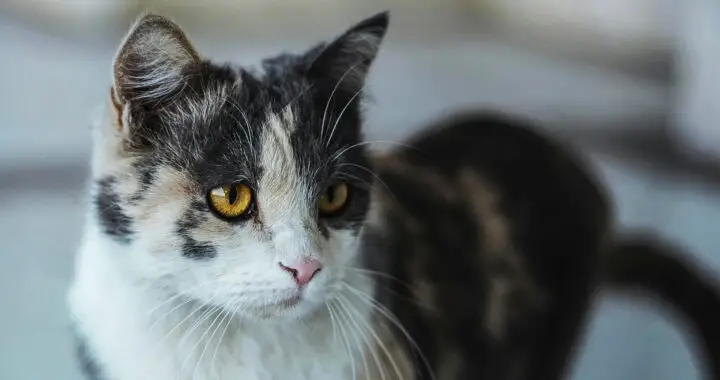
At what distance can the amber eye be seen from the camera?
614mm

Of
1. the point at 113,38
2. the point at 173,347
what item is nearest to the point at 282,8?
the point at 113,38

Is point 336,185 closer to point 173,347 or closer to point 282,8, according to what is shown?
point 173,347

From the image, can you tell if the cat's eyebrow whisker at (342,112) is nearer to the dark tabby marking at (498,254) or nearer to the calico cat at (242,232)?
the calico cat at (242,232)

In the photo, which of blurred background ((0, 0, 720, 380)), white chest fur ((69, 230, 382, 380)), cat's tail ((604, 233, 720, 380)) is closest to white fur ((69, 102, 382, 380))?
white chest fur ((69, 230, 382, 380))

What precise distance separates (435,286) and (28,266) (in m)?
0.42

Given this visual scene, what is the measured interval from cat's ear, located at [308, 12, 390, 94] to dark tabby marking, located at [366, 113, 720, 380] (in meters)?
0.17

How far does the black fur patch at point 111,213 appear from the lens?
0.62 meters

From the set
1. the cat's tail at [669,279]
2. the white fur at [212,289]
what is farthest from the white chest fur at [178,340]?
the cat's tail at [669,279]

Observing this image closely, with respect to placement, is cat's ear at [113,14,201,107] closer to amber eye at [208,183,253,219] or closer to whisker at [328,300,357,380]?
amber eye at [208,183,253,219]

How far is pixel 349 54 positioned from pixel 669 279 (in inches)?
25.9

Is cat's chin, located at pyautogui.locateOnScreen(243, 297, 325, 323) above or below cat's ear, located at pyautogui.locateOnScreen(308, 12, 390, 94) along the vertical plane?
below

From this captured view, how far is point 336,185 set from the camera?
68 centimetres

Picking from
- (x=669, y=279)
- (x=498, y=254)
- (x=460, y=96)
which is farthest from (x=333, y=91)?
(x=669, y=279)

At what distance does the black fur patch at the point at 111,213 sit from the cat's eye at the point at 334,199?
0.50ft
